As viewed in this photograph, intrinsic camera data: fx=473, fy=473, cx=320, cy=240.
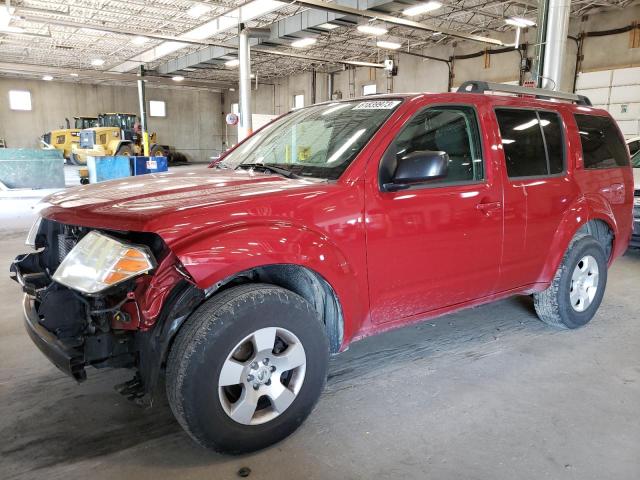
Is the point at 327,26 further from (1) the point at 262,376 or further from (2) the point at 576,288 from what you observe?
(1) the point at 262,376

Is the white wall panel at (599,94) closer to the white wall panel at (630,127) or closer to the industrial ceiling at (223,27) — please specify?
the white wall panel at (630,127)

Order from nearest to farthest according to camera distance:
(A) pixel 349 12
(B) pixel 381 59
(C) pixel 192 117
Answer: (A) pixel 349 12
(B) pixel 381 59
(C) pixel 192 117

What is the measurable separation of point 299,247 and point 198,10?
14.1 meters

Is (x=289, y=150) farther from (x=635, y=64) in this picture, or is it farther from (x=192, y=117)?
(x=192, y=117)

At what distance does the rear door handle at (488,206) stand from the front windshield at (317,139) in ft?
2.55

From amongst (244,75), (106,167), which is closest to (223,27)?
(244,75)

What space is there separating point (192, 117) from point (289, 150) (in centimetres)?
3209

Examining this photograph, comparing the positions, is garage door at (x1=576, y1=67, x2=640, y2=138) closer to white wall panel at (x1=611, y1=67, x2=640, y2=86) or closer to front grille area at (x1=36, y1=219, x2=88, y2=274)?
white wall panel at (x1=611, y1=67, x2=640, y2=86)

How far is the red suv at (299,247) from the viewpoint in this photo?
1960 mm

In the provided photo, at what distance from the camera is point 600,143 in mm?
3701

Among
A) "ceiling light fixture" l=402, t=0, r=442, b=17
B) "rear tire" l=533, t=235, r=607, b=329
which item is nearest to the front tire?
"rear tire" l=533, t=235, r=607, b=329

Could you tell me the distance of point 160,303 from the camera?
194 centimetres

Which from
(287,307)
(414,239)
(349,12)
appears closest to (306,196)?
(287,307)

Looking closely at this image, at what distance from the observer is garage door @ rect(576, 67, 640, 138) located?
1225cm
